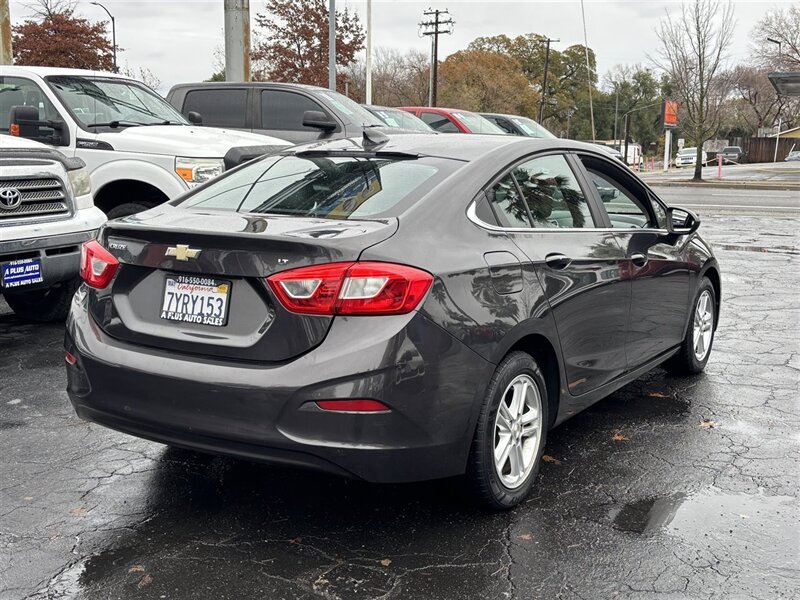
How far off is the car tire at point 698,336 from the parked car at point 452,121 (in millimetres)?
11281

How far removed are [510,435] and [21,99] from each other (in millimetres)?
7036

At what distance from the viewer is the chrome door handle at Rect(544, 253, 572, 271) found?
3.99m

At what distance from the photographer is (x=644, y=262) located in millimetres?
4852

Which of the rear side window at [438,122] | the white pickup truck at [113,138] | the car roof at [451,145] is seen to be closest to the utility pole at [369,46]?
the rear side window at [438,122]

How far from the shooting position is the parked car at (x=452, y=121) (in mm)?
16984

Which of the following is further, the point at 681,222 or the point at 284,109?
the point at 284,109

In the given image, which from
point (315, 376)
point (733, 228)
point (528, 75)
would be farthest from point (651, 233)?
point (528, 75)

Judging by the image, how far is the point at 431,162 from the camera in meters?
4.03

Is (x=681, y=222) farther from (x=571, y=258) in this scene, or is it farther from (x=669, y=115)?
(x=669, y=115)

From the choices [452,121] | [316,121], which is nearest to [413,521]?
[316,121]

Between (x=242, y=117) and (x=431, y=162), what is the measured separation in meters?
8.56

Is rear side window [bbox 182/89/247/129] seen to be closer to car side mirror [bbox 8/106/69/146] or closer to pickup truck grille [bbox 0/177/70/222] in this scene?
car side mirror [bbox 8/106/69/146]

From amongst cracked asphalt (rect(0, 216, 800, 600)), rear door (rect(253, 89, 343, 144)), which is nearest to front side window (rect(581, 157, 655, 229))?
cracked asphalt (rect(0, 216, 800, 600))

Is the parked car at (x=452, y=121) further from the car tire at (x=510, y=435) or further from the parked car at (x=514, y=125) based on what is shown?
the car tire at (x=510, y=435)
